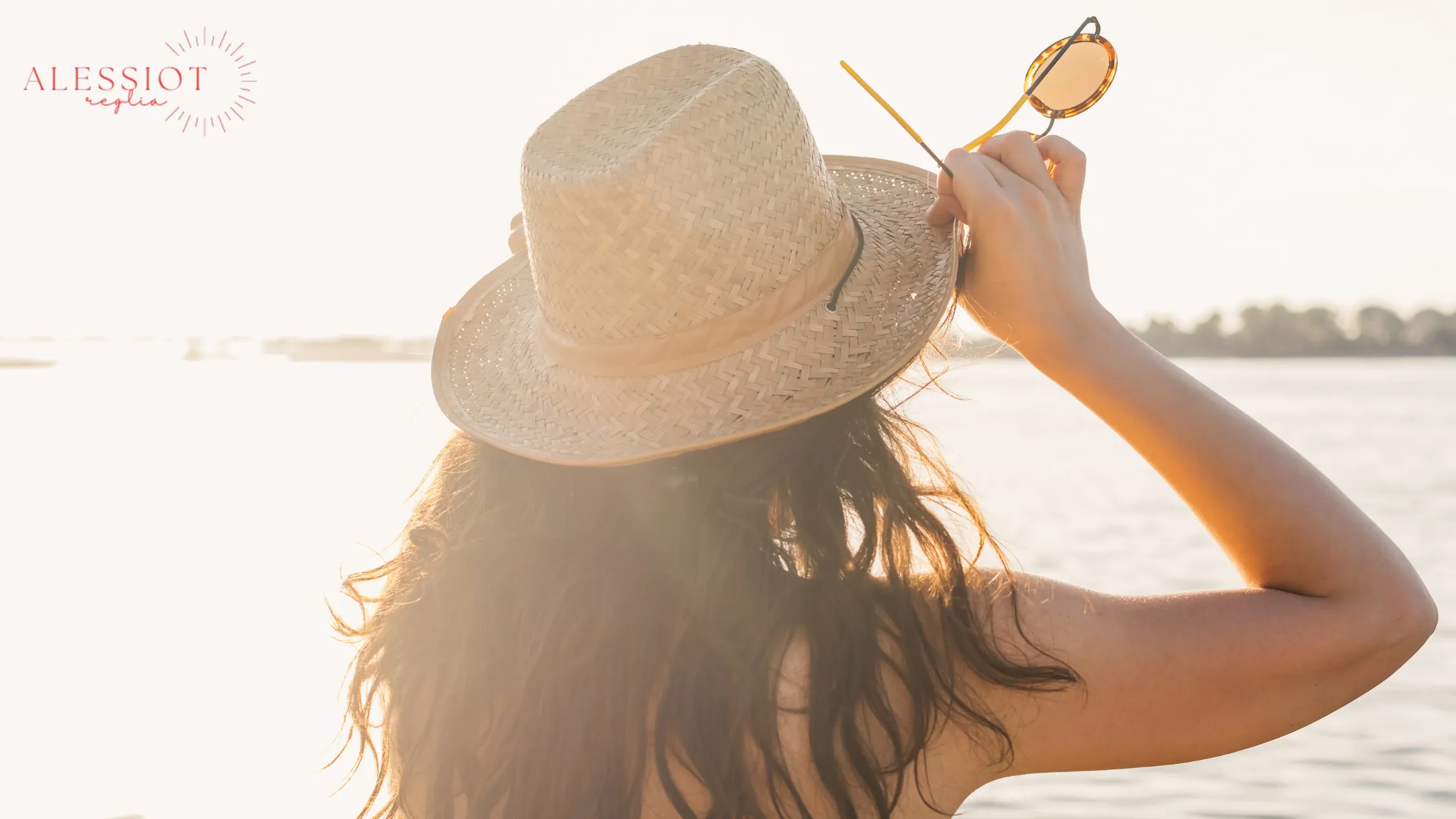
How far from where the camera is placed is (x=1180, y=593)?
141cm

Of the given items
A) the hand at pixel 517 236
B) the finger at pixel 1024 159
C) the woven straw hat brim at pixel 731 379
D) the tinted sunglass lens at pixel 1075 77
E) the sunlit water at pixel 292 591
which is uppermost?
the tinted sunglass lens at pixel 1075 77

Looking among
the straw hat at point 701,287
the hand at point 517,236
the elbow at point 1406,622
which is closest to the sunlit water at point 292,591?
the hand at point 517,236

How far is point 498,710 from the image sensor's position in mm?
1606

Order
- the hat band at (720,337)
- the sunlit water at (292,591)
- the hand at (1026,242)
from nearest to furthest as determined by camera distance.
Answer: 1. the hand at (1026,242)
2. the hat band at (720,337)
3. the sunlit water at (292,591)

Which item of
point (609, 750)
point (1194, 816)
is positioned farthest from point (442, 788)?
point (1194, 816)

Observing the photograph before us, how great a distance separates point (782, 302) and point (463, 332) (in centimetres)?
63

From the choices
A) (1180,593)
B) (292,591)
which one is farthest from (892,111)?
(292,591)

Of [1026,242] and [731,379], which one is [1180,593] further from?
[731,379]

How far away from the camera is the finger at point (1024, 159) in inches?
63.6

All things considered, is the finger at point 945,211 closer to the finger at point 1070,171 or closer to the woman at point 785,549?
the woman at point 785,549

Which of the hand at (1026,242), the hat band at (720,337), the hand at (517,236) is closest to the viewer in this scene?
the hand at (1026,242)

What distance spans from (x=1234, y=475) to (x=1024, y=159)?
1.61 ft

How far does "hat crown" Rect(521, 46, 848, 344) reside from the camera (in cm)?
166

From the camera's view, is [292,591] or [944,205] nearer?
[944,205]
